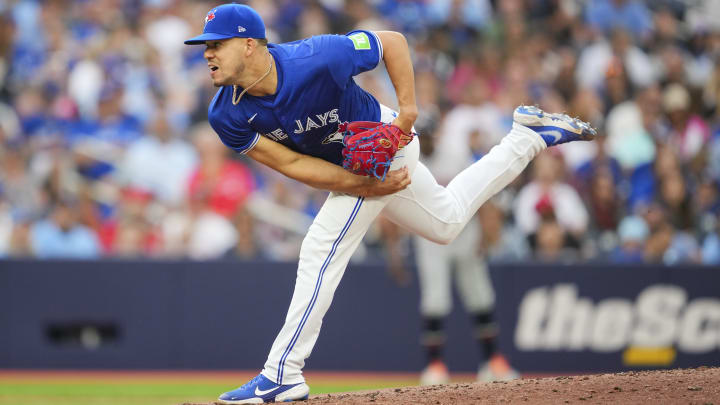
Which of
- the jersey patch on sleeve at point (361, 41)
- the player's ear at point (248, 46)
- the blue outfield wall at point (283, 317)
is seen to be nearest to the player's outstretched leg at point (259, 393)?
the player's ear at point (248, 46)

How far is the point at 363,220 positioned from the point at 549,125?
52.5 inches

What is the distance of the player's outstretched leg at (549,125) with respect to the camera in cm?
595

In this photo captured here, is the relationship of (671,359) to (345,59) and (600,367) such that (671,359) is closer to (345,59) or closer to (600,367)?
(600,367)

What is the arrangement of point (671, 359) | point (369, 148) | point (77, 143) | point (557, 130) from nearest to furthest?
point (369, 148)
point (557, 130)
point (671, 359)
point (77, 143)

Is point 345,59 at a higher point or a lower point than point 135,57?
lower

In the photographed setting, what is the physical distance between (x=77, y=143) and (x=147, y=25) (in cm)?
252

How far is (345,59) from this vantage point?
5203mm

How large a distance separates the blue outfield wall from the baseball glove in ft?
16.4

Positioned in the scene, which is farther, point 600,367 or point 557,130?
point 600,367

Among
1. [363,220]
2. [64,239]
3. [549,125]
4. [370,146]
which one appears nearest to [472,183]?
[549,125]

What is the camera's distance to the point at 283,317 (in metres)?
10.1

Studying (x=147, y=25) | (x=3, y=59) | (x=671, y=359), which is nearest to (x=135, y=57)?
(x=147, y=25)

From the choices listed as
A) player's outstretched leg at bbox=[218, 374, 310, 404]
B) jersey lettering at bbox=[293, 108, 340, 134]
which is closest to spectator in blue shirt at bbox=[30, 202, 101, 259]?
player's outstretched leg at bbox=[218, 374, 310, 404]

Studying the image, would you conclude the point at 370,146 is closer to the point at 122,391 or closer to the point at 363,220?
the point at 363,220
